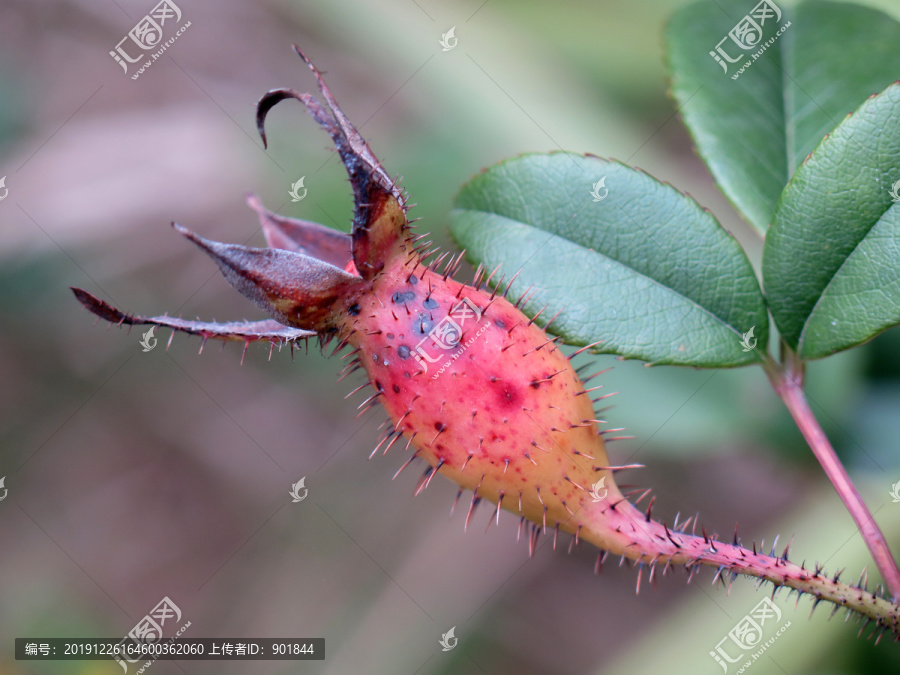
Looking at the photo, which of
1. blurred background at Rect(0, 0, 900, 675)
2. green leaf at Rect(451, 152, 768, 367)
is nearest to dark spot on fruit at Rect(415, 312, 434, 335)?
green leaf at Rect(451, 152, 768, 367)

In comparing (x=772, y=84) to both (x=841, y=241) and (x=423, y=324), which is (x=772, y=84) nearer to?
(x=841, y=241)

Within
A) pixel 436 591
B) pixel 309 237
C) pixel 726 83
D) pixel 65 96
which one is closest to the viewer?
pixel 309 237

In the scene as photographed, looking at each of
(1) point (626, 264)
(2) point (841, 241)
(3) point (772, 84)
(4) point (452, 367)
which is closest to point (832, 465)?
(2) point (841, 241)

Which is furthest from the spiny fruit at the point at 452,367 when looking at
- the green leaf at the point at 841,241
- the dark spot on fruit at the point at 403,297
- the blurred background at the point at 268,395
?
the blurred background at the point at 268,395

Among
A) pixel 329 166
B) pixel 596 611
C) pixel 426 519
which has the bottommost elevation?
pixel 596 611

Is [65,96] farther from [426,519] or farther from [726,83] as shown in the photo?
[726,83]

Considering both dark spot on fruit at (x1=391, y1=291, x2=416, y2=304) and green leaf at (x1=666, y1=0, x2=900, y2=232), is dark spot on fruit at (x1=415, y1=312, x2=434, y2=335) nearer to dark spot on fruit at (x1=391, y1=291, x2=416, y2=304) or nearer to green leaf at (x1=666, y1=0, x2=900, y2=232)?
dark spot on fruit at (x1=391, y1=291, x2=416, y2=304)

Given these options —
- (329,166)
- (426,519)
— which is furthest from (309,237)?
(426,519)

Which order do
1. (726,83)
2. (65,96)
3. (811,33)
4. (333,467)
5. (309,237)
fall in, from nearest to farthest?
(309,237)
(726,83)
(811,33)
(333,467)
(65,96)
